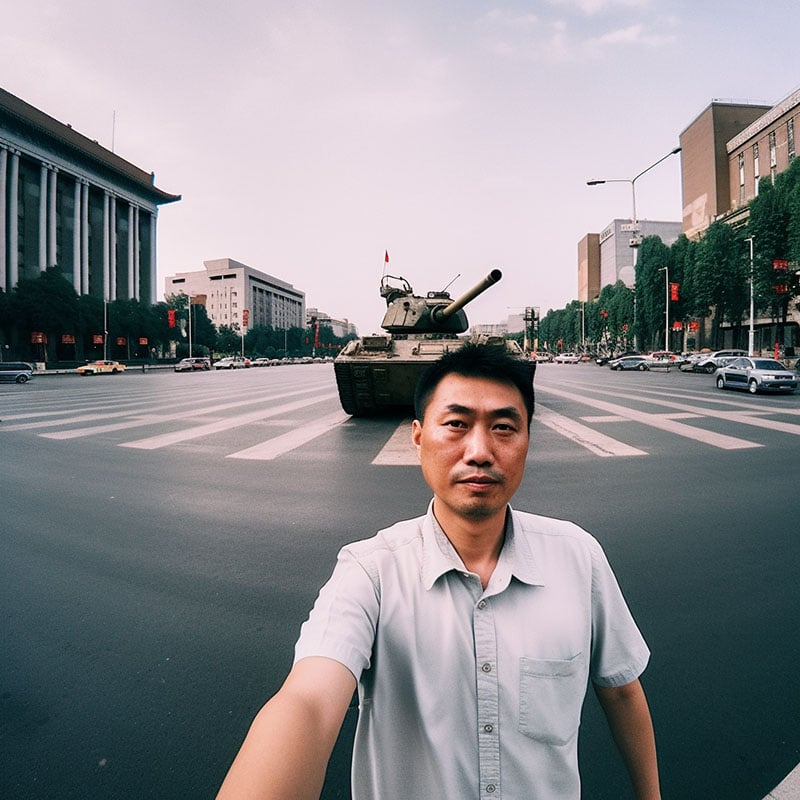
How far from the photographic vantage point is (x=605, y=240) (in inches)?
4887

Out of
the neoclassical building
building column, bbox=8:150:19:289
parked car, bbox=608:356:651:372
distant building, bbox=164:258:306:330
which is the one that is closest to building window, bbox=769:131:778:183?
parked car, bbox=608:356:651:372

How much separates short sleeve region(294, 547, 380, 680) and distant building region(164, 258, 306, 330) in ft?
416

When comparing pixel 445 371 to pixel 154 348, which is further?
pixel 154 348

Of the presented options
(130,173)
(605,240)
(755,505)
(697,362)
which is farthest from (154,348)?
(605,240)

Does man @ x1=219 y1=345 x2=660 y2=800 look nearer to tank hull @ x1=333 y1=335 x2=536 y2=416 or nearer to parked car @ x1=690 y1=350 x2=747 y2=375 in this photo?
tank hull @ x1=333 y1=335 x2=536 y2=416

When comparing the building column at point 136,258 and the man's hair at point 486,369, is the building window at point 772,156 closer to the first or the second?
the man's hair at point 486,369

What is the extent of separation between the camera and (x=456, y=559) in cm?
132

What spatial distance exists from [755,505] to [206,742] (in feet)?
16.0

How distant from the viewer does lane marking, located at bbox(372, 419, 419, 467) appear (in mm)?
6789

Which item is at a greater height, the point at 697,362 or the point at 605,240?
the point at 605,240

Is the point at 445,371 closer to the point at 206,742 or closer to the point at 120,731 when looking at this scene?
the point at 206,742

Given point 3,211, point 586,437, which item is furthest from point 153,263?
point 586,437

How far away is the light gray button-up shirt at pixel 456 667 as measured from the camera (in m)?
1.20

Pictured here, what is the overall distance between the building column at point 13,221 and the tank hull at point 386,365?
2297 inches
